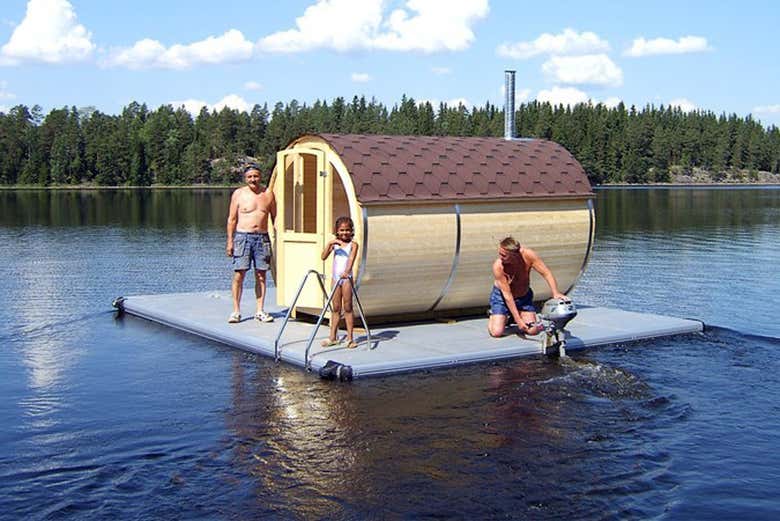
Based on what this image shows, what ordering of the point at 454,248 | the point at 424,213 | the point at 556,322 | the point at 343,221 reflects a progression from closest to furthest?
the point at 556,322 → the point at 343,221 → the point at 424,213 → the point at 454,248

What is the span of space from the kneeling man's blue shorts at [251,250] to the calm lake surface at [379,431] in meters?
1.34

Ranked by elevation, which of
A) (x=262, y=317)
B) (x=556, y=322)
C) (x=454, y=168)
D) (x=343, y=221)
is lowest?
(x=262, y=317)

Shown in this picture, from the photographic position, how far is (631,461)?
8539 millimetres

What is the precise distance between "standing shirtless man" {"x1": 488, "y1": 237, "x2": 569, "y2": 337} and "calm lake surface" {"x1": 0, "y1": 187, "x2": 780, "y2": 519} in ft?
2.23

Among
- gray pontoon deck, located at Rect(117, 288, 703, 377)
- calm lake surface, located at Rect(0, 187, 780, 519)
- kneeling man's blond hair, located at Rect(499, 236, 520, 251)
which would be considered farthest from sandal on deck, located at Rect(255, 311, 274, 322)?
kneeling man's blond hair, located at Rect(499, 236, 520, 251)

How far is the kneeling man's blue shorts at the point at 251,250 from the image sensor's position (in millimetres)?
13891

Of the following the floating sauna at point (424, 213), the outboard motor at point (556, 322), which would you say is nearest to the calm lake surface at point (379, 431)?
the outboard motor at point (556, 322)

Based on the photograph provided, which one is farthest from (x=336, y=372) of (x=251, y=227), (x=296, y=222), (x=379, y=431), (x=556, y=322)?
(x=296, y=222)

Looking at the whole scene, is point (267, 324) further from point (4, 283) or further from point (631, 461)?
point (4, 283)

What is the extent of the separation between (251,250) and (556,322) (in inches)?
177

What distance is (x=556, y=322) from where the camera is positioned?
1230 cm

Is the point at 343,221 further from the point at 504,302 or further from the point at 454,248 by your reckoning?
the point at 504,302

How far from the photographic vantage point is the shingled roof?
43.4 feet

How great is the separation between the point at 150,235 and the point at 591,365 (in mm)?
27588
